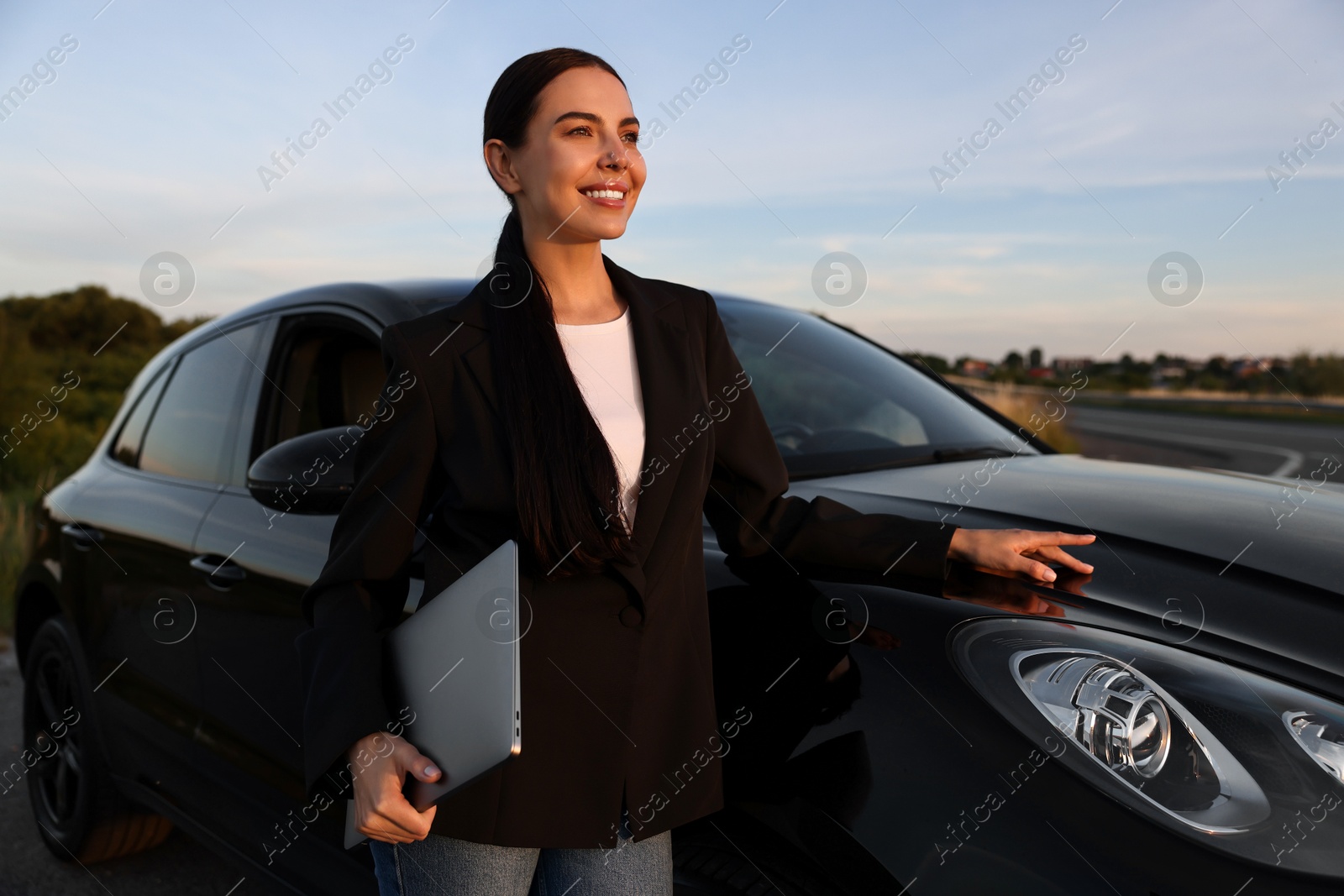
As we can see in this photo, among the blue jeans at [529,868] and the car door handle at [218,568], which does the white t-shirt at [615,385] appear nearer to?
the blue jeans at [529,868]

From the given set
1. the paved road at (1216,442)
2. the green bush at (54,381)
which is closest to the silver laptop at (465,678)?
the green bush at (54,381)

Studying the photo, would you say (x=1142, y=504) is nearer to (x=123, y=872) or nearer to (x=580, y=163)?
(x=580, y=163)

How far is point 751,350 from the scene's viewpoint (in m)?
2.69

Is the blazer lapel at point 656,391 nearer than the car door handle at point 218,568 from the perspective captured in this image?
Yes

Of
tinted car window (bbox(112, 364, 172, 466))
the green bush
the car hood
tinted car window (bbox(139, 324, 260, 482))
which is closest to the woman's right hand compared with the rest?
the car hood

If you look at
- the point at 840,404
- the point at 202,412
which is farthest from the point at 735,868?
the point at 202,412

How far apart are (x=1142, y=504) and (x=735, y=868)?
1.13 metres

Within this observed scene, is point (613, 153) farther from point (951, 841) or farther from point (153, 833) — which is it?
point (153, 833)

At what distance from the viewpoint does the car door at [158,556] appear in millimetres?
2865

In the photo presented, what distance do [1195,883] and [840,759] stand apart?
18.2 inches

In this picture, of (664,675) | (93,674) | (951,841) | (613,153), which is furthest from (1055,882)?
(93,674)

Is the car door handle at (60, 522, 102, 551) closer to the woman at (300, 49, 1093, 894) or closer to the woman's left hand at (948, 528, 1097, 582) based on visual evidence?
the woman at (300, 49, 1093, 894)

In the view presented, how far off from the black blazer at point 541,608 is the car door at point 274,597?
88 centimetres

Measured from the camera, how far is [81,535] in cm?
340
